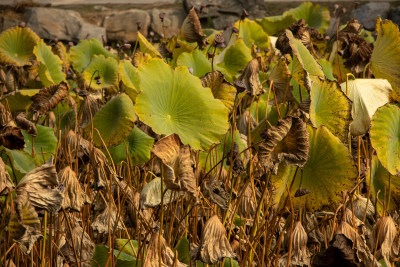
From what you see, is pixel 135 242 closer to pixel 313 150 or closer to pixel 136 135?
pixel 136 135

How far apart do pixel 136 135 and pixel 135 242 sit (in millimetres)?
251

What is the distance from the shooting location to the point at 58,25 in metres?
4.68

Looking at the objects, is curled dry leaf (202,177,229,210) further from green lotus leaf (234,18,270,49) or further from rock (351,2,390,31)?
rock (351,2,390,31)

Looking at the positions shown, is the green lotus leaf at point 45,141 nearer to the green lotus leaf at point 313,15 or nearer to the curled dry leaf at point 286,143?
the curled dry leaf at point 286,143

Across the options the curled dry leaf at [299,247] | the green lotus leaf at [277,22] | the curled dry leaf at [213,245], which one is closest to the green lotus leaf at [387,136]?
the curled dry leaf at [299,247]

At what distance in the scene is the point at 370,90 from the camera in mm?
1014

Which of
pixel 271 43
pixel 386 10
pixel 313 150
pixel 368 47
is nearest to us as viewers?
pixel 313 150

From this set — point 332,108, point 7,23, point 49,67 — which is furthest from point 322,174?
point 7,23

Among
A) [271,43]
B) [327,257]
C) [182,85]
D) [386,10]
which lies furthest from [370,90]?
[386,10]

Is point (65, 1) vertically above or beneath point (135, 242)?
beneath

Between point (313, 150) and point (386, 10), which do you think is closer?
point (313, 150)

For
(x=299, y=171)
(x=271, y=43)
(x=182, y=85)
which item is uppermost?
(x=182, y=85)

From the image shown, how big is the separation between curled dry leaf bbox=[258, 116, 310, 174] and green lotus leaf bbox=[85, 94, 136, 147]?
35 centimetres

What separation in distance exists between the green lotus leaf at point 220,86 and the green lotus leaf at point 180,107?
0.49ft
